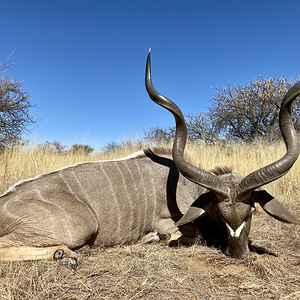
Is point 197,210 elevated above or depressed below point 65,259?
above

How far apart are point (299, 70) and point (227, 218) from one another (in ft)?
35.1

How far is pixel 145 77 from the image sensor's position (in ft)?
8.98

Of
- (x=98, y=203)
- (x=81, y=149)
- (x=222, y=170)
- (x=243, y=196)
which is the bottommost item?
(x=98, y=203)

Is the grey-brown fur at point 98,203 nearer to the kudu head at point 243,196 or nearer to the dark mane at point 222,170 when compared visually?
the dark mane at point 222,170

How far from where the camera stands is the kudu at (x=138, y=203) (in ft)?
7.07

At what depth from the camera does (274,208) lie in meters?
2.21

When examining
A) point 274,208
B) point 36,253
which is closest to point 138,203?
point 36,253

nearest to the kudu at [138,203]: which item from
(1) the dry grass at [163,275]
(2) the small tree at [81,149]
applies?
(1) the dry grass at [163,275]

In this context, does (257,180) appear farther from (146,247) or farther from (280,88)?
(280,88)

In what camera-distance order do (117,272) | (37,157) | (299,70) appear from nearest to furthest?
(117,272) → (37,157) → (299,70)

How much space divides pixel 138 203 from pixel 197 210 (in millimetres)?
680

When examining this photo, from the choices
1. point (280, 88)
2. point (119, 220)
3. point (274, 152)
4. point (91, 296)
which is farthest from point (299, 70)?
point (91, 296)

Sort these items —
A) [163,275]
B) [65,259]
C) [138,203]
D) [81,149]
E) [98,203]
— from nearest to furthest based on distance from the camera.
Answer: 1. [163,275]
2. [65,259]
3. [98,203]
4. [138,203]
5. [81,149]

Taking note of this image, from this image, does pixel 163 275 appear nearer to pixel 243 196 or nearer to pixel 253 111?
pixel 243 196
